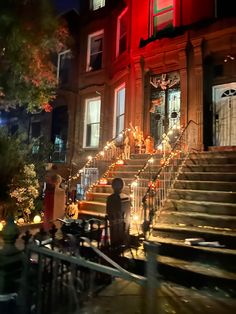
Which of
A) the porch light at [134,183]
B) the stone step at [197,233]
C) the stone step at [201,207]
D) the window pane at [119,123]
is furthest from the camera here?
the window pane at [119,123]

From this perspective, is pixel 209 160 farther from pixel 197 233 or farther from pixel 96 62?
pixel 96 62

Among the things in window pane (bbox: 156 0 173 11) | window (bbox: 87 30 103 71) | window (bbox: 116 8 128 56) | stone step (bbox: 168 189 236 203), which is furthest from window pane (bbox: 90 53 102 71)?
stone step (bbox: 168 189 236 203)

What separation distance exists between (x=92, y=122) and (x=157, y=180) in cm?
918

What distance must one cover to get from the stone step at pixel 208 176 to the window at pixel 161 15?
8.05 meters

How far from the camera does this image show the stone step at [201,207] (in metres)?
7.60

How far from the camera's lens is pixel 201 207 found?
796 cm

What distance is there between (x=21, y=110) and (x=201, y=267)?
1922 centimetres

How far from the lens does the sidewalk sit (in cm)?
451

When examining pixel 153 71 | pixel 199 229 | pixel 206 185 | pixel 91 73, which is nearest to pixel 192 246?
pixel 199 229

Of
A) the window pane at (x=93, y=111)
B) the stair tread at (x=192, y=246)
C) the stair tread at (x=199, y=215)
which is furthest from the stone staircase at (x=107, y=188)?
the window pane at (x=93, y=111)

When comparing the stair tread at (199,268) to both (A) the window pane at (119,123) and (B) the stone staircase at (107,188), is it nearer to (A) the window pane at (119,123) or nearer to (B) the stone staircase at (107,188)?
(B) the stone staircase at (107,188)

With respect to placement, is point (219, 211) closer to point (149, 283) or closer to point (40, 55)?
point (149, 283)

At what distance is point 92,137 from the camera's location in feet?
57.9

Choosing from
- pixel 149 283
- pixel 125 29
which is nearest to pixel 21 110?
pixel 125 29
